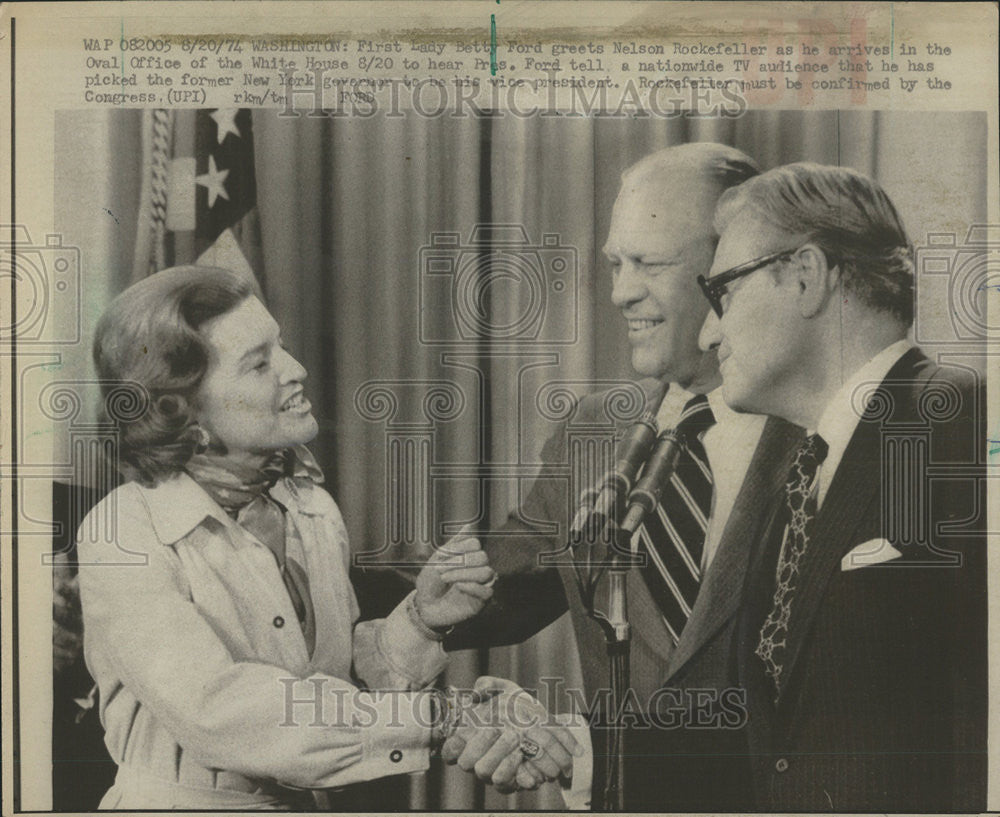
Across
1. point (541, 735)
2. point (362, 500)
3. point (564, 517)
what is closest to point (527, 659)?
point (541, 735)

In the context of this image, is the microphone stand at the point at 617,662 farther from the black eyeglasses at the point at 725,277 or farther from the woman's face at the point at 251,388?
the woman's face at the point at 251,388

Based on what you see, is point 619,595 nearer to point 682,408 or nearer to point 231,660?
point 682,408

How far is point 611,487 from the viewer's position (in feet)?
8.41

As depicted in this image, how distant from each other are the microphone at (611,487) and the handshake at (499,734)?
445 mm

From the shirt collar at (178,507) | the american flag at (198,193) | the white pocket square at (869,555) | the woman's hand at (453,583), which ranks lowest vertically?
the woman's hand at (453,583)

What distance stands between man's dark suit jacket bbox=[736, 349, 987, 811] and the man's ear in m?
0.26

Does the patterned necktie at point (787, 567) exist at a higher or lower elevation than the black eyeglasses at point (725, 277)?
lower

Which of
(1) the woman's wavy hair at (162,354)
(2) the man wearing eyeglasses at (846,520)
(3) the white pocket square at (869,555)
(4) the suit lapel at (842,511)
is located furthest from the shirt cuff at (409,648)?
(3) the white pocket square at (869,555)

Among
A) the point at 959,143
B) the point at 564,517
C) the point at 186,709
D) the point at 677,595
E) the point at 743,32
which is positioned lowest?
the point at 186,709

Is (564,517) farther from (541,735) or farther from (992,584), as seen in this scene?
(992,584)

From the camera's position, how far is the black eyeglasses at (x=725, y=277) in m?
2.55

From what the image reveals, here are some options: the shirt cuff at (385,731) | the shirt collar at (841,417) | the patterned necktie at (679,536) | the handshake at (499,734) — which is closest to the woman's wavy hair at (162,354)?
the shirt cuff at (385,731)

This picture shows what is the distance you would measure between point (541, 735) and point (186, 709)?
35.3 inches

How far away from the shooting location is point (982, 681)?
8.46ft
